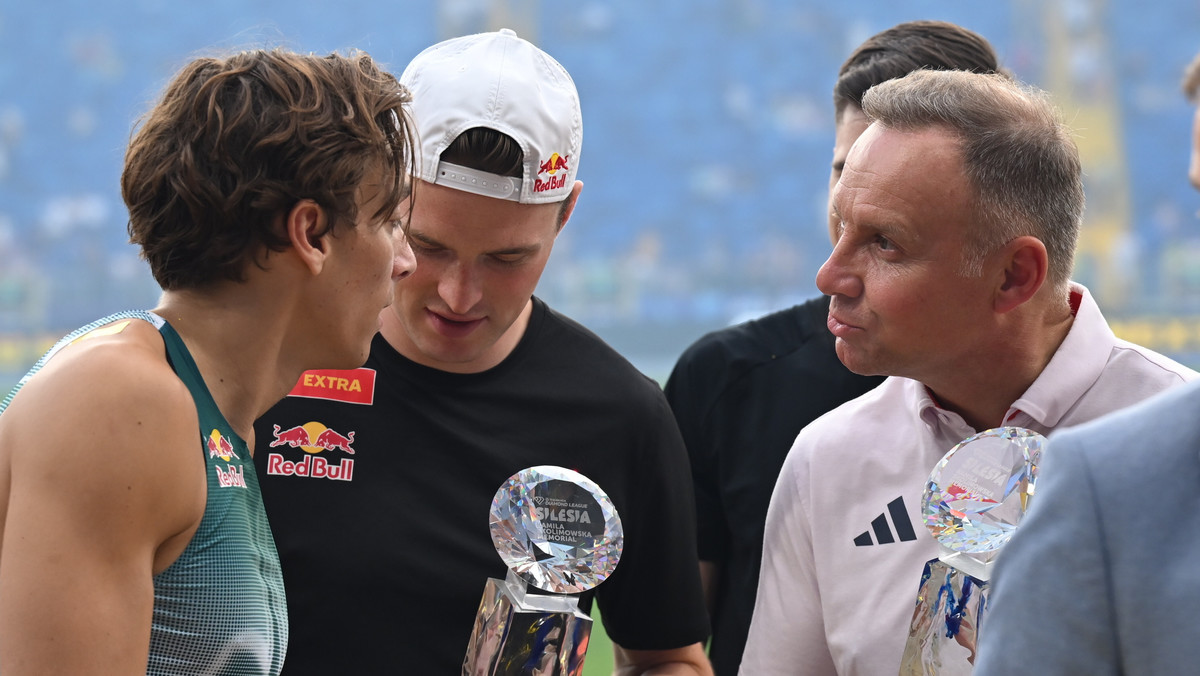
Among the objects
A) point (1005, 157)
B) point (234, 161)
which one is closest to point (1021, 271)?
point (1005, 157)

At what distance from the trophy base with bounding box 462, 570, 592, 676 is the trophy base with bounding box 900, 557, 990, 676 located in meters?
0.35

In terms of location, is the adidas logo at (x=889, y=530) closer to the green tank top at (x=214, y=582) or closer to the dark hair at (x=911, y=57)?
the green tank top at (x=214, y=582)

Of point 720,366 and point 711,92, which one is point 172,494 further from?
point 711,92

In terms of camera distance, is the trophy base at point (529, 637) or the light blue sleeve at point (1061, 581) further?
the trophy base at point (529, 637)

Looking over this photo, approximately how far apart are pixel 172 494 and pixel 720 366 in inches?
45.4

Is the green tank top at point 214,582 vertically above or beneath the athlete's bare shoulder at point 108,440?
beneath

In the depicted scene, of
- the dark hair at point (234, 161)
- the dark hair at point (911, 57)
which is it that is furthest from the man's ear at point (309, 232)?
the dark hair at point (911, 57)

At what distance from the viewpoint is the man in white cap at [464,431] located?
5.07 ft

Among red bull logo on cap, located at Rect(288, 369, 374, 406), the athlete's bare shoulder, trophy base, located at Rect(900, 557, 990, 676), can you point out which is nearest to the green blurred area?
red bull logo on cap, located at Rect(288, 369, 374, 406)

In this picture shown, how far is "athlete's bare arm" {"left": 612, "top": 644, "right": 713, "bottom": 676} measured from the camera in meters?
1.72

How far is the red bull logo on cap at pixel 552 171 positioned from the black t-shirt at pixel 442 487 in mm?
232

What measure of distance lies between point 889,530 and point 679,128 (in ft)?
44.5

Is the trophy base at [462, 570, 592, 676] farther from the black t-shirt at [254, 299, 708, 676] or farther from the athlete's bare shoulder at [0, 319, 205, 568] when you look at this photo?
the athlete's bare shoulder at [0, 319, 205, 568]

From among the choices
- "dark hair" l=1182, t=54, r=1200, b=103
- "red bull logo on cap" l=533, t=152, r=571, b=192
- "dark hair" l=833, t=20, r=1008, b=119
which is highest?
"dark hair" l=833, t=20, r=1008, b=119
